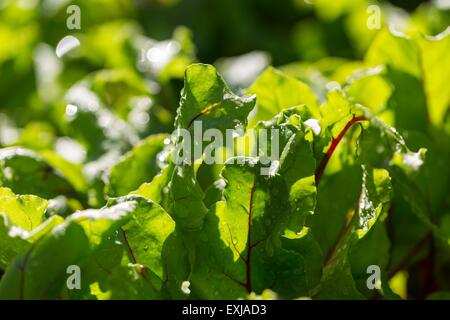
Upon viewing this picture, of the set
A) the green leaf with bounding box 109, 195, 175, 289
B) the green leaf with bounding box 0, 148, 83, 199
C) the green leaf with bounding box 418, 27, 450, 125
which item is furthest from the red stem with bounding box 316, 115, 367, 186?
the green leaf with bounding box 0, 148, 83, 199

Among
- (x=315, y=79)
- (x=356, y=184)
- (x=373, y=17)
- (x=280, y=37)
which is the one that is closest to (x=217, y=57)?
(x=280, y=37)

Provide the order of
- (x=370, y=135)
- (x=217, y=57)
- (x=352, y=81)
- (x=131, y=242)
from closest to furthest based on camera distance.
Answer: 1. (x=131, y=242)
2. (x=370, y=135)
3. (x=352, y=81)
4. (x=217, y=57)

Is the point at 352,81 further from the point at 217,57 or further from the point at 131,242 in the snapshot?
the point at 217,57

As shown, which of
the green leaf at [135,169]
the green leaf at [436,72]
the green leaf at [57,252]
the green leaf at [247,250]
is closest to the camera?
the green leaf at [57,252]

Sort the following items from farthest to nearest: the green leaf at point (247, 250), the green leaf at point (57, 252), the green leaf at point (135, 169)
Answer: the green leaf at point (135, 169) → the green leaf at point (247, 250) → the green leaf at point (57, 252)

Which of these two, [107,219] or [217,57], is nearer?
[107,219]

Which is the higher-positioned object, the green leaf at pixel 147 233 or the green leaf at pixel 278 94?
the green leaf at pixel 278 94

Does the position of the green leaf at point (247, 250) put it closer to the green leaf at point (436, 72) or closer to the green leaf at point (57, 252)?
the green leaf at point (57, 252)

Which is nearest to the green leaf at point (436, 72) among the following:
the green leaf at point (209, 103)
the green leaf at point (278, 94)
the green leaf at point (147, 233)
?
the green leaf at point (278, 94)

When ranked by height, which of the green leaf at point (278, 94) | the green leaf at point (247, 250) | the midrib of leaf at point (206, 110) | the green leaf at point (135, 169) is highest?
the green leaf at point (278, 94)

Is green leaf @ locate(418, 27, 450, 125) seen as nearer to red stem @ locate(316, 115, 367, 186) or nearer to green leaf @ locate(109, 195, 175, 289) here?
red stem @ locate(316, 115, 367, 186)

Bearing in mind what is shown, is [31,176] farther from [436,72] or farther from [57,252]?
[436,72]
